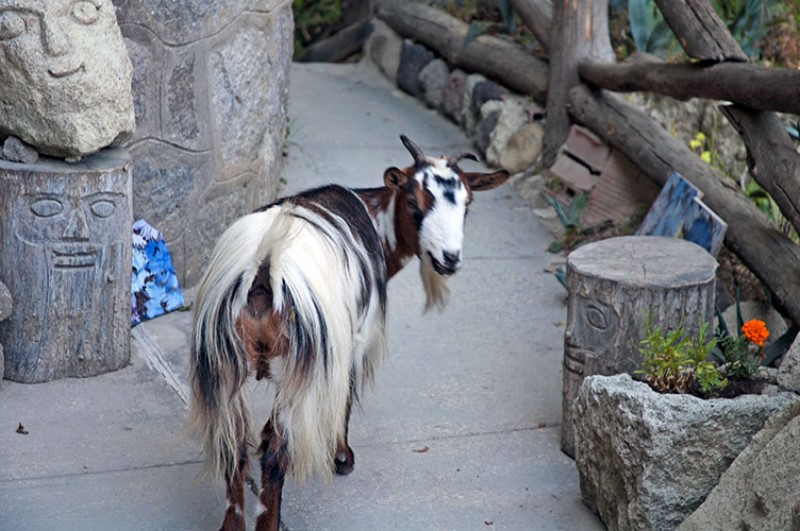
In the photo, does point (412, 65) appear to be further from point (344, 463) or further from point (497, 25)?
point (344, 463)

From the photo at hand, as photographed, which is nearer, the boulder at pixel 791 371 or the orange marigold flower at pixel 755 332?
the boulder at pixel 791 371

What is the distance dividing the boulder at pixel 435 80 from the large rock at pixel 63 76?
4.05 meters

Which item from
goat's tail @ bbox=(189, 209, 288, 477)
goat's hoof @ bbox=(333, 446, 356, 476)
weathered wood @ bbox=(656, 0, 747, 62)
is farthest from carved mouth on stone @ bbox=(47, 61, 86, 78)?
weathered wood @ bbox=(656, 0, 747, 62)

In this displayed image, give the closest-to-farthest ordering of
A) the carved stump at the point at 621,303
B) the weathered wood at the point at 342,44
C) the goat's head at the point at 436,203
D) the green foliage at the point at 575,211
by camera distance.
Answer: the goat's head at the point at 436,203 → the carved stump at the point at 621,303 → the green foliage at the point at 575,211 → the weathered wood at the point at 342,44

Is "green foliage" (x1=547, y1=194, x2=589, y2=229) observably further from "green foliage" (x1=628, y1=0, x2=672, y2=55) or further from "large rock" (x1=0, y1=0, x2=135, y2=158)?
"large rock" (x1=0, y1=0, x2=135, y2=158)

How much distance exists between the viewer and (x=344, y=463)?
164 inches

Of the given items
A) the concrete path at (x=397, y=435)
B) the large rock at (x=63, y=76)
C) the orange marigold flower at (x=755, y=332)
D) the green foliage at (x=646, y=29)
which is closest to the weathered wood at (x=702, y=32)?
the green foliage at (x=646, y=29)

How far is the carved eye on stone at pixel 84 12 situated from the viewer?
14.4 ft

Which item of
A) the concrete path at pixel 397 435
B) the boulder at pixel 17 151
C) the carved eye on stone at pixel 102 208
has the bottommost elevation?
the concrete path at pixel 397 435

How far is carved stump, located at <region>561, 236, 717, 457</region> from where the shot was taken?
4.12 meters

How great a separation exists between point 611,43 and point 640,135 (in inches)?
56.6

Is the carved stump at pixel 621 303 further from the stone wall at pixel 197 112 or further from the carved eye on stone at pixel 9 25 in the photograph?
the carved eye on stone at pixel 9 25

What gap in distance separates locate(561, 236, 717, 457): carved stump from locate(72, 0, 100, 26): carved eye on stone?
211cm

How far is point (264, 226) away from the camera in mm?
3516
